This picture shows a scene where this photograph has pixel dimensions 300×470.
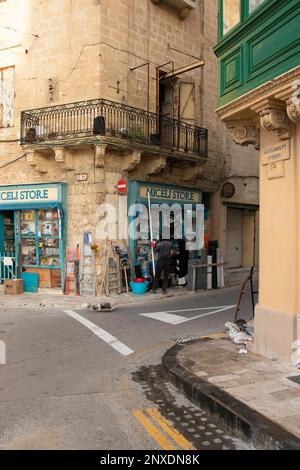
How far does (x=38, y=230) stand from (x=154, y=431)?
10989mm

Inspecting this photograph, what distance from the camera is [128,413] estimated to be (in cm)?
453

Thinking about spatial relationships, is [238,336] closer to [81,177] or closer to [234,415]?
[234,415]

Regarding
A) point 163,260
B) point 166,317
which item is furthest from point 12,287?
point 166,317

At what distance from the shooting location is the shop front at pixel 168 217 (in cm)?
1402

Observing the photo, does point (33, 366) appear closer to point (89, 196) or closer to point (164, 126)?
point (89, 196)

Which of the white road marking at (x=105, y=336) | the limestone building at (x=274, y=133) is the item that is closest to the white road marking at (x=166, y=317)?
the white road marking at (x=105, y=336)

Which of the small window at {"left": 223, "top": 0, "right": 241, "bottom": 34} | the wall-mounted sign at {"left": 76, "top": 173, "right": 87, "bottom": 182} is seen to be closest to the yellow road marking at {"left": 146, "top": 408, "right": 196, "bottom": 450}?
the small window at {"left": 223, "top": 0, "right": 241, "bottom": 34}

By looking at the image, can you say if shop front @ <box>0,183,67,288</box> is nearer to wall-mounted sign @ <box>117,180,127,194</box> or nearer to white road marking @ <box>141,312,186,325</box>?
wall-mounted sign @ <box>117,180,127,194</box>

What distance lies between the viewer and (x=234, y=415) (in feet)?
13.4

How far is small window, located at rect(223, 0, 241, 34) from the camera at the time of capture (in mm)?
6719

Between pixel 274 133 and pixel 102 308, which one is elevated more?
pixel 274 133

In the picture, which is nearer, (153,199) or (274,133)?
(274,133)

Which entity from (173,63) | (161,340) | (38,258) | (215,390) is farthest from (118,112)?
(215,390)

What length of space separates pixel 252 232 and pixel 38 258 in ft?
34.7
